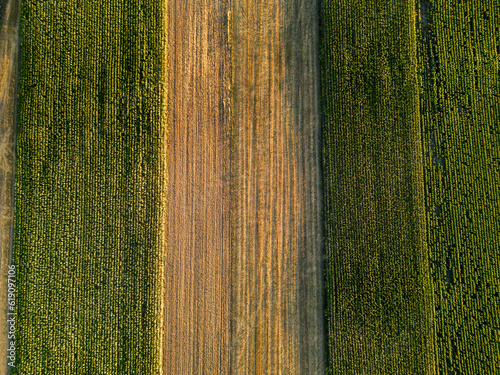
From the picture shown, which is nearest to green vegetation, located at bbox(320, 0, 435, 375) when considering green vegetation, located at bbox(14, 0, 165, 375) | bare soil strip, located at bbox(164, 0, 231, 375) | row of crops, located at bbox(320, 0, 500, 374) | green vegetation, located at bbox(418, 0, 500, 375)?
row of crops, located at bbox(320, 0, 500, 374)

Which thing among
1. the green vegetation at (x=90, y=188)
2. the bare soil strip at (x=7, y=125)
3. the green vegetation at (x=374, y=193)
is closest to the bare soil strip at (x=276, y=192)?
the green vegetation at (x=374, y=193)

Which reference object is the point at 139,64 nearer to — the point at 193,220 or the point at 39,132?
the point at 39,132

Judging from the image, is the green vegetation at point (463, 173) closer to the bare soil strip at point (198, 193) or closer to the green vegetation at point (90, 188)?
the bare soil strip at point (198, 193)

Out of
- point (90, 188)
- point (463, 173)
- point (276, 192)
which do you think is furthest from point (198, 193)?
point (463, 173)

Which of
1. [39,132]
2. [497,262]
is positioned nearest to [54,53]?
[39,132]

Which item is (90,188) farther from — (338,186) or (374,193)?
(374,193)

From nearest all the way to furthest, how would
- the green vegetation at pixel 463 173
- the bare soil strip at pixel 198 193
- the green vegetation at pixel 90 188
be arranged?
1. the green vegetation at pixel 90 188
2. the bare soil strip at pixel 198 193
3. the green vegetation at pixel 463 173
